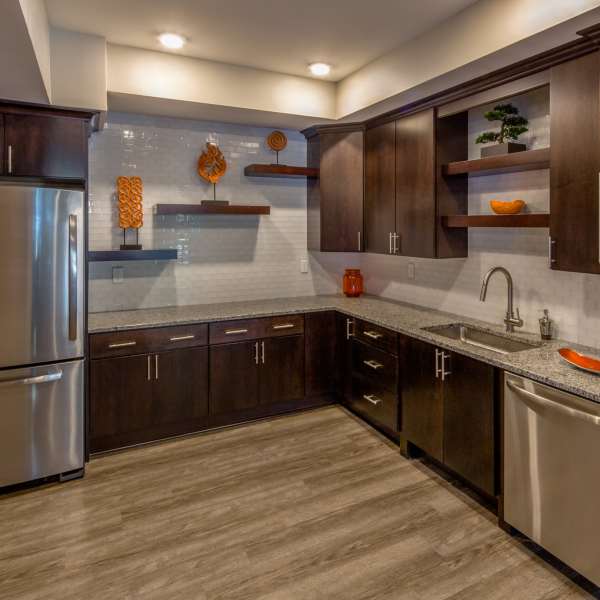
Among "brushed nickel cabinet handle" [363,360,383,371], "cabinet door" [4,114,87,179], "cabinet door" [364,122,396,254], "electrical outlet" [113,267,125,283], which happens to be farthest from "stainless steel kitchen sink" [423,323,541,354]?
"cabinet door" [4,114,87,179]

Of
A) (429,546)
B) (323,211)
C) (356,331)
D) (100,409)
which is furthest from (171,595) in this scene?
(323,211)

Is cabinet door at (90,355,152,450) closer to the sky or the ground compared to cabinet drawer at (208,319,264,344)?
closer to the ground

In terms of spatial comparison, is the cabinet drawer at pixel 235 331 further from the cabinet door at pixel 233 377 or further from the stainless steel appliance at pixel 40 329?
the stainless steel appliance at pixel 40 329

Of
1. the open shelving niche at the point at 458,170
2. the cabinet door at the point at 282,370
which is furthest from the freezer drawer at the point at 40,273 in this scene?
the open shelving niche at the point at 458,170

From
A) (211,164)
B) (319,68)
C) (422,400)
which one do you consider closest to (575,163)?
(422,400)

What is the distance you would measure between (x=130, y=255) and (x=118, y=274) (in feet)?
1.06

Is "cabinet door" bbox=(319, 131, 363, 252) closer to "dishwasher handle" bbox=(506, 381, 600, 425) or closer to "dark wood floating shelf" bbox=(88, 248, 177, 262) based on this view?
"dark wood floating shelf" bbox=(88, 248, 177, 262)

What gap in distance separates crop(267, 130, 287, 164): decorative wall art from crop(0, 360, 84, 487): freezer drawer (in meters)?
2.41

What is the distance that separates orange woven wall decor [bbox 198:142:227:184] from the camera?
395 cm

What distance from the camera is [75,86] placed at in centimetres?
295

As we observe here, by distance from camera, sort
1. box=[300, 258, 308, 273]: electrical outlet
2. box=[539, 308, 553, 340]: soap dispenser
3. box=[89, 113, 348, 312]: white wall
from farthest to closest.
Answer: box=[300, 258, 308, 273]: electrical outlet < box=[89, 113, 348, 312]: white wall < box=[539, 308, 553, 340]: soap dispenser

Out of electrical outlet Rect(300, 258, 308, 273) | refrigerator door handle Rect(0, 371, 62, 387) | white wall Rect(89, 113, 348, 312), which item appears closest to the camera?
refrigerator door handle Rect(0, 371, 62, 387)

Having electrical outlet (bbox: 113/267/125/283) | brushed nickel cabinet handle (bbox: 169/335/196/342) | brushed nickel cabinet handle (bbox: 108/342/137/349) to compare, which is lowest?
brushed nickel cabinet handle (bbox: 108/342/137/349)

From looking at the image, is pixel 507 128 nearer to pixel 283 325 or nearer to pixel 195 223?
pixel 283 325
